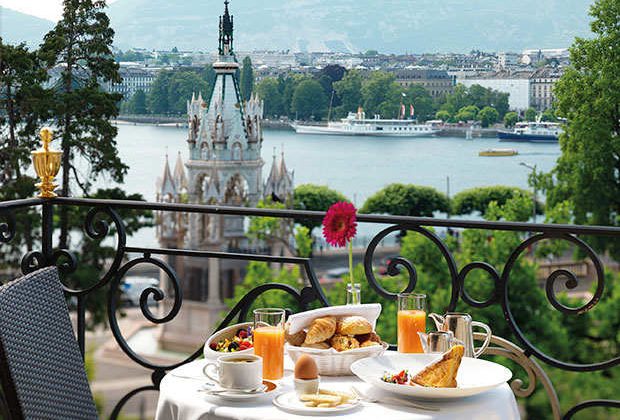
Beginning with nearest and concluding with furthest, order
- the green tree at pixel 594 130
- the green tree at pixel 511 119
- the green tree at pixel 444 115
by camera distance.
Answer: the green tree at pixel 594 130 → the green tree at pixel 511 119 → the green tree at pixel 444 115

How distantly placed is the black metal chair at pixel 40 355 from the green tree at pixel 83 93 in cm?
1940

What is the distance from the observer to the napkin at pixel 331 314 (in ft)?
5.13

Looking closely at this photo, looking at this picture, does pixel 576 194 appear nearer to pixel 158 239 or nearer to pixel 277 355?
pixel 158 239

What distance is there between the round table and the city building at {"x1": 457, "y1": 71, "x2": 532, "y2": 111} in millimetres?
34596

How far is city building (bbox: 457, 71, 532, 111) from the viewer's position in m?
35.4

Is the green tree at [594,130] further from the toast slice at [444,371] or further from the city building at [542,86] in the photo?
the toast slice at [444,371]

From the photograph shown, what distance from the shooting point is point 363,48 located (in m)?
38.5

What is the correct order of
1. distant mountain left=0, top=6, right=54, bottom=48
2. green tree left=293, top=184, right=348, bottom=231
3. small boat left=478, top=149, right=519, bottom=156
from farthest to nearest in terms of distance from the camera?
green tree left=293, top=184, right=348, bottom=231, small boat left=478, top=149, right=519, bottom=156, distant mountain left=0, top=6, right=54, bottom=48

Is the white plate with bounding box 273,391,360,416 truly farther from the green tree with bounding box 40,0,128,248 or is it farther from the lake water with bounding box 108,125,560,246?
the lake water with bounding box 108,125,560,246

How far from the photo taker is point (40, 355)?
1.51 metres

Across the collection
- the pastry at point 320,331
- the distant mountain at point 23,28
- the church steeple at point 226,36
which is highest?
the church steeple at point 226,36

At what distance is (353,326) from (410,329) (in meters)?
0.12

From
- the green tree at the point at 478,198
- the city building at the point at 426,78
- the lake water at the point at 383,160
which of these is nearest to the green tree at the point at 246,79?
the lake water at the point at 383,160

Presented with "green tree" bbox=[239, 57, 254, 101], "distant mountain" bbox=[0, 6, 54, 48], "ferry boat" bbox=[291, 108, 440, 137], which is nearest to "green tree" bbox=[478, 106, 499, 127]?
"ferry boat" bbox=[291, 108, 440, 137]
